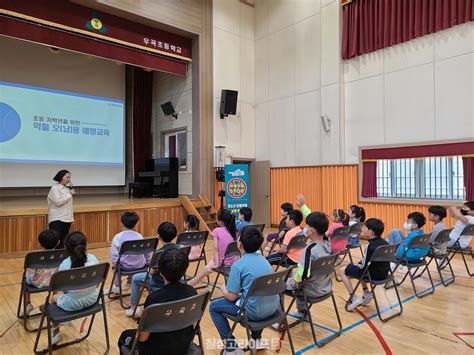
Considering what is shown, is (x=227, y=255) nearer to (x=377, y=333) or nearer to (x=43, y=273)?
(x=377, y=333)

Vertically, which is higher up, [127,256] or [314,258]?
[314,258]

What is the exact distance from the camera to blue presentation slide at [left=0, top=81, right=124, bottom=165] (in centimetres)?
726

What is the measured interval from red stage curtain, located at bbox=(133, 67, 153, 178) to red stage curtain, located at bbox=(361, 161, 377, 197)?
6.40 meters

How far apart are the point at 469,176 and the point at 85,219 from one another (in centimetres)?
721

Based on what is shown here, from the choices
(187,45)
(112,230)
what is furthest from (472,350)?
(187,45)

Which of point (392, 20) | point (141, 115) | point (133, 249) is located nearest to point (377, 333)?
point (133, 249)

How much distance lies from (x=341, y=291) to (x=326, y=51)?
6064mm

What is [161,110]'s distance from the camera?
10445 millimetres

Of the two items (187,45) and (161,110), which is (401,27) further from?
(161,110)

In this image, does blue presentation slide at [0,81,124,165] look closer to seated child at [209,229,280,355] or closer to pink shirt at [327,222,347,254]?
pink shirt at [327,222,347,254]

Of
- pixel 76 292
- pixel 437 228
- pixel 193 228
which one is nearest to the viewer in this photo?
pixel 76 292

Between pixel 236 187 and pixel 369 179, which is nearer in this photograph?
pixel 369 179

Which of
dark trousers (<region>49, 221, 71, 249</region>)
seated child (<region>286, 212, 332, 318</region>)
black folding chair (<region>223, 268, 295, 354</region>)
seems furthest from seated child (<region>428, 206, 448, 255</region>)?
dark trousers (<region>49, 221, 71, 249</region>)

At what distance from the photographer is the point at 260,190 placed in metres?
9.88
